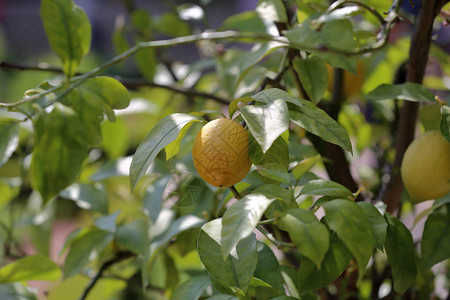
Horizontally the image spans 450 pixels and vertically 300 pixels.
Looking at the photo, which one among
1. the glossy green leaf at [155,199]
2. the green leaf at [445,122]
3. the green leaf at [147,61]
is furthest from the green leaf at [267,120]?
the green leaf at [147,61]

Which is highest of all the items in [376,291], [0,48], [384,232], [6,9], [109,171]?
[384,232]

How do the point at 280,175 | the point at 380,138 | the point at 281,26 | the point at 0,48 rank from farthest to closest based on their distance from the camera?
1. the point at 0,48
2. the point at 380,138
3. the point at 281,26
4. the point at 280,175

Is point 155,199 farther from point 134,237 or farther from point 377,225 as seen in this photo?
point 377,225

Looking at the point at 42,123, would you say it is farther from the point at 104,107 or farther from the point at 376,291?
the point at 376,291

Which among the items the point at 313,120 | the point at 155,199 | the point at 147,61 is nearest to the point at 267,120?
the point at 313,120

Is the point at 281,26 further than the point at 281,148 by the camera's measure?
Yes

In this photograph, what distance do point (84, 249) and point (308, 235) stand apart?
26cm

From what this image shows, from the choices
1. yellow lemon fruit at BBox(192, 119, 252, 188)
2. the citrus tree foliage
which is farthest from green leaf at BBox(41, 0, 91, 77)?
yellow lemon fruit at BBox(192, 119, 252, 188)

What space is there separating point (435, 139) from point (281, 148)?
122mm

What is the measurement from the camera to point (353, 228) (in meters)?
0.24

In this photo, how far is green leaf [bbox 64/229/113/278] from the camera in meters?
0.43

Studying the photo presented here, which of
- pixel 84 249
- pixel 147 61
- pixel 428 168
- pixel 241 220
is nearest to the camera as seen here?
pixel 241 220

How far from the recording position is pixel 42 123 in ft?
0.88

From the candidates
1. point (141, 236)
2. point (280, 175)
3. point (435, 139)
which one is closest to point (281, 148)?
point (280, 175)
